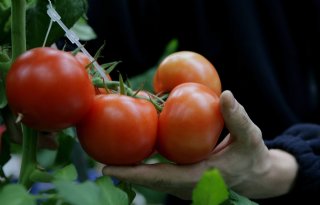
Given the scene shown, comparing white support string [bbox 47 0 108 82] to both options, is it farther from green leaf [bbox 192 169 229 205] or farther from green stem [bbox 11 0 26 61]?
green leaf [bbox 192 169 229 205]

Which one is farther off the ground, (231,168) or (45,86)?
(45,86)

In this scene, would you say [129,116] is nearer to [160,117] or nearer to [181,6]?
[160,117]

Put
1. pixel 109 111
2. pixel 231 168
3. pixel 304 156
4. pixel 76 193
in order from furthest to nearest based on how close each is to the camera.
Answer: pixel 304 156
pixel 231 168
pixel 109 111
pixel 76 193

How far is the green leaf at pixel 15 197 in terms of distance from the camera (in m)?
0.35

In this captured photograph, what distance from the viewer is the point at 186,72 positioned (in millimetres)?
515

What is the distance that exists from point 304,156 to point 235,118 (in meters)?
0.32

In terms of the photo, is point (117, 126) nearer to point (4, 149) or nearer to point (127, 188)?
point (127, 188)

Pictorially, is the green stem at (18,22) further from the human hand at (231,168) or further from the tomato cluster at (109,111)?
the human hand at (231,168)

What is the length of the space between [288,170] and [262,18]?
378 mm

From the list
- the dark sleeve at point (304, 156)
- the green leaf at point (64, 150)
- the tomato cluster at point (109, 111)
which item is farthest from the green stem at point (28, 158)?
the dark sleeve at point (304, 156)

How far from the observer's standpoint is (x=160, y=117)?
0.47m

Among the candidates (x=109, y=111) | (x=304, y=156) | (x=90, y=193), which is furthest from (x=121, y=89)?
(x=304, y=156)

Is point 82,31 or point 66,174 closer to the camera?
Answer: point 66,174

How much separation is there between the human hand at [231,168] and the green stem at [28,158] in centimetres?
7
